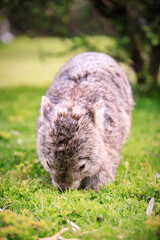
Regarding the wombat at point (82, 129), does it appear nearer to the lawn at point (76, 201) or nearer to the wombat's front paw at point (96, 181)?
the wombat's front paw at point (96, 181)

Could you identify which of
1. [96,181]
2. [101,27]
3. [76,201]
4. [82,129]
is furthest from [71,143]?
[101,27]

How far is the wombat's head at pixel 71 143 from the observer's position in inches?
126

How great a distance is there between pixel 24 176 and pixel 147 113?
17.9ft

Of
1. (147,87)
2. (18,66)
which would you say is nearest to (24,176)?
(147,87)

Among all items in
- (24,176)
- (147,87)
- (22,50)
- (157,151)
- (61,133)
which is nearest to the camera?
(61,133)

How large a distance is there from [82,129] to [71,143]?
0.24 meters

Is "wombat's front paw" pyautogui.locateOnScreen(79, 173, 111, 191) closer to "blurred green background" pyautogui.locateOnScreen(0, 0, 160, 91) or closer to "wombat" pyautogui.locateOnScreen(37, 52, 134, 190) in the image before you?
"wombat" pyautogui.locateOnScreen(37, 52, 134, 190)

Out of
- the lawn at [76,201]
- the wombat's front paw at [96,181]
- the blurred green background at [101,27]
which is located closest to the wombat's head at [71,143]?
the wombat's front paw at [96,181]

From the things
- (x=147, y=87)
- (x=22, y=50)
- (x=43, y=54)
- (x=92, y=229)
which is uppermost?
(x=22, y=50)

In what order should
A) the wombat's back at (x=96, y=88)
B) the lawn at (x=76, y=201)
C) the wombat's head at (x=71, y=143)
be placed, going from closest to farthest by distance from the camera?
the lawn at (x=76, y=201) < the wombat's head at (x=71, y=143) < the wombat's back at (x=96, y=88)

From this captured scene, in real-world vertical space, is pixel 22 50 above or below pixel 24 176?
above

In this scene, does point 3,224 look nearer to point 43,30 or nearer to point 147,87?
point 147,87

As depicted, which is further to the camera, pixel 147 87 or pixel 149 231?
pixel 147 87

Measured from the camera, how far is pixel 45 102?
363cm
